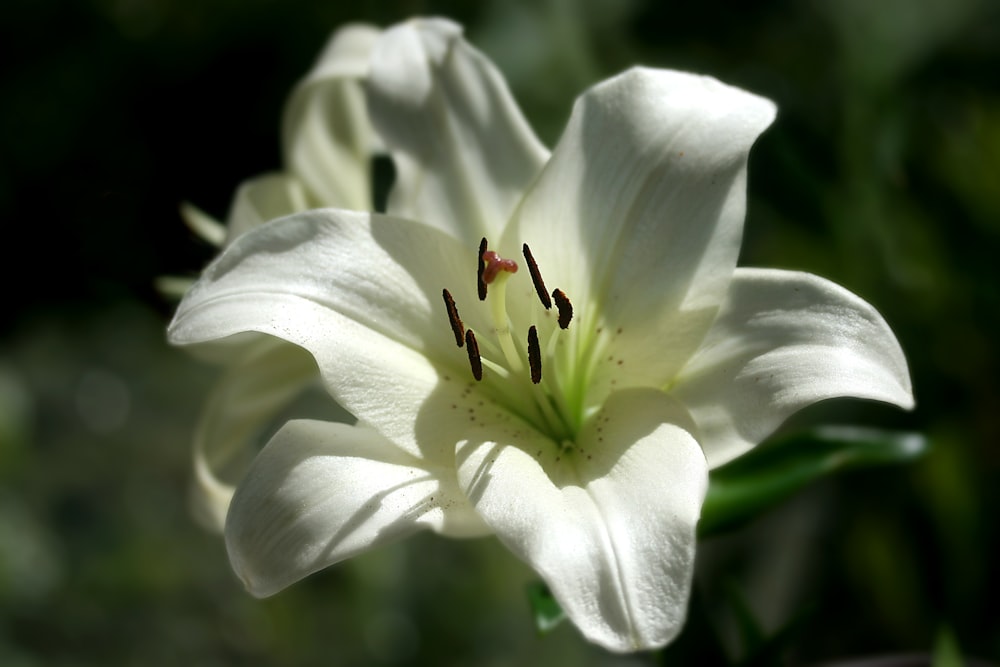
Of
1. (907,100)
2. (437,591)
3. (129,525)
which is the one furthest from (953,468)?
(129,525)

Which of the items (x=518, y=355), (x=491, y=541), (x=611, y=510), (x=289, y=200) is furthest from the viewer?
(x=491, y=541)

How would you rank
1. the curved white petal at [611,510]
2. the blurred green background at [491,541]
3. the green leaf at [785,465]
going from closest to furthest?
the curved white petal at [611,510] < the green leaf at [785,465] < the blurred green background at [491,541]

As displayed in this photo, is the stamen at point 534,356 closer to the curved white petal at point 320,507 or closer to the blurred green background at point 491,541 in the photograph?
the curved white petal at point 320,507

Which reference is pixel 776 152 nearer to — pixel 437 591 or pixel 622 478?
pixel 622 478

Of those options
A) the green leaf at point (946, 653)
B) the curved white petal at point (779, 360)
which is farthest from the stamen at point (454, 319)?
the green leaf at point (946, 653)

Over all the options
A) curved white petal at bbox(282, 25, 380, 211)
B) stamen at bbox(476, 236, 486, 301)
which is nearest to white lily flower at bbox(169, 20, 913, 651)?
stamen at bbox(476, 236, 486, 301)

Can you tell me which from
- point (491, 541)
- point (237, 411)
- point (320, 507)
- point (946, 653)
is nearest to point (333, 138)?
point (237, 411)

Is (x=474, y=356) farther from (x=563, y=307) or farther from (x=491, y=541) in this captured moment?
(x=491, y=541)
